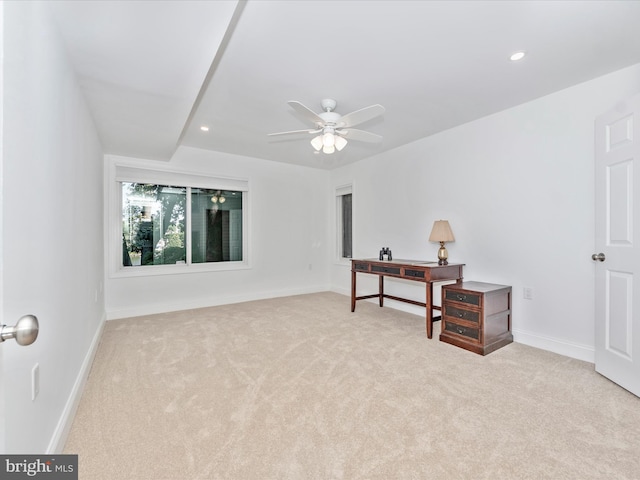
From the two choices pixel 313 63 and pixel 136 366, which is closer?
pixel 313 63

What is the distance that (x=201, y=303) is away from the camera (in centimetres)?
482

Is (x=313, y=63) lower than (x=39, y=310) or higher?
higher

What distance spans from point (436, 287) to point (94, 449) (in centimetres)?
371

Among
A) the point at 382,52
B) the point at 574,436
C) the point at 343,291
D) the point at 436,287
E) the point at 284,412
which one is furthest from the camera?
the point at 343,291

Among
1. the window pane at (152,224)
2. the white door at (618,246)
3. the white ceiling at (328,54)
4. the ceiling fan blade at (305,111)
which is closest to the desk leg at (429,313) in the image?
the white door at (618,246)

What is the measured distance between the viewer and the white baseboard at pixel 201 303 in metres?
A: 4.25

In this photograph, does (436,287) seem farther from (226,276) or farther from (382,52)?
(226,276)

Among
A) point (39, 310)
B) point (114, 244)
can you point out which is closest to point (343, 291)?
point (114, 244)

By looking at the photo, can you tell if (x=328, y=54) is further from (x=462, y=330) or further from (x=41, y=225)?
(x=462, y=330)

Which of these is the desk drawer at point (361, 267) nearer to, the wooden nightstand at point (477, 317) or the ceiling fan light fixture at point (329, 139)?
the wooden nightstand at point (477, 317)

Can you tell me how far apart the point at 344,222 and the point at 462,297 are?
128 inches

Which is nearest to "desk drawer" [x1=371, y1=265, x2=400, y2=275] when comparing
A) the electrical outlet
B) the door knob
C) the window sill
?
the window sill

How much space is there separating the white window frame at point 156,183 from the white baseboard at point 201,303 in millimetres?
461

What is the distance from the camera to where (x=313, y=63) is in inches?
94.3
